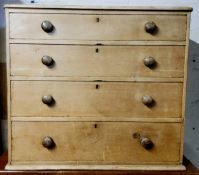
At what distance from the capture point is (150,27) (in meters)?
1.34

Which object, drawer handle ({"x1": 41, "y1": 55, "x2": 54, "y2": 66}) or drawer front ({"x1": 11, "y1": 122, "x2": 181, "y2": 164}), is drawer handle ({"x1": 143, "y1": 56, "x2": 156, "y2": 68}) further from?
drawer handle ({"x1": 41, "y1": 55, "x2": 54, "y2": 66})

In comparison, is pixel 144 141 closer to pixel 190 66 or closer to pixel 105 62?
pixel 105 62

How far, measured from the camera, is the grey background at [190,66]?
1885 millimetres

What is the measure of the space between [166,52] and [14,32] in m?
0.62

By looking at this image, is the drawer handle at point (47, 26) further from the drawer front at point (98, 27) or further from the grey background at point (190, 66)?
the grey background at point (190, 66)

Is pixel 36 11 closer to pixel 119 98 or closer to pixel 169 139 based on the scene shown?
pixel 119 98

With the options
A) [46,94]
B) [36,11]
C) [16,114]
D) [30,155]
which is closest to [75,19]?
[36,11]

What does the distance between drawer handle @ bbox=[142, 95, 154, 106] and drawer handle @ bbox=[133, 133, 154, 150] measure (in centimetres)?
14

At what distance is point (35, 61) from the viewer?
137 cm

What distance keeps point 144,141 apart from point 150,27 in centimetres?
46

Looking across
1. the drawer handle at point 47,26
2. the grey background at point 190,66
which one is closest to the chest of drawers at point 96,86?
the drawer handle at point 47,26

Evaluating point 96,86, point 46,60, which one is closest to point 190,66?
point 96,86

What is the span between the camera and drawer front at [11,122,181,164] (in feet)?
4.56

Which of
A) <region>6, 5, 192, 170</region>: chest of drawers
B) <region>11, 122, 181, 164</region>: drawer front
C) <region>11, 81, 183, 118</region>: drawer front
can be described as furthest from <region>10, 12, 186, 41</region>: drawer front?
<region>11, 122, 181, 164</region>: drawer front
